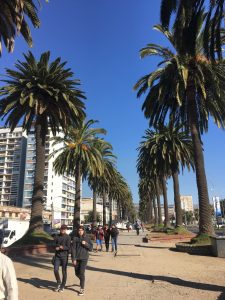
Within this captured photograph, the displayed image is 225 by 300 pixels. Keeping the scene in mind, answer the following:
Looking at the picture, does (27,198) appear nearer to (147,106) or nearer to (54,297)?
(147,106)

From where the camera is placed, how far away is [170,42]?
24812mm

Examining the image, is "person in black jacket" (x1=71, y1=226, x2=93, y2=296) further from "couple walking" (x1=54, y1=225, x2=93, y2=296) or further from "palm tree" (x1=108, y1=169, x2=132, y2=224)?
"palm tree" (x1=108, y1=169, x2=132, y2=224)

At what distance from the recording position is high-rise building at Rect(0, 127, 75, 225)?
5591 inches

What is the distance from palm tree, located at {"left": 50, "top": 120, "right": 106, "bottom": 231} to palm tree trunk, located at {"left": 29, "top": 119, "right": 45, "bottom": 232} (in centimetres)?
862

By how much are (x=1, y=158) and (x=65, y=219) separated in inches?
1500

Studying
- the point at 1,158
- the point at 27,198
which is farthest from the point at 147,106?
the point at 1,158

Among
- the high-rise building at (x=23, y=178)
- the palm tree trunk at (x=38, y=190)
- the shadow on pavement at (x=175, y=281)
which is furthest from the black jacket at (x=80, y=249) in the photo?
the high-rise building at (x=23, y=178)

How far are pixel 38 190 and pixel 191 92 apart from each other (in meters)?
12.3

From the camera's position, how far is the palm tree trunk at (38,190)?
23.9 meters

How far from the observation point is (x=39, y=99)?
23.9m

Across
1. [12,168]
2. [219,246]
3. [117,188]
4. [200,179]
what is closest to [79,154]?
[200,179]

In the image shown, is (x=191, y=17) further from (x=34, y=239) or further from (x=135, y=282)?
(x=34, y=239)

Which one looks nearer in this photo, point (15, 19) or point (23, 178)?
point (15, 19)

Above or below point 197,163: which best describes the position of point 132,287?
below
